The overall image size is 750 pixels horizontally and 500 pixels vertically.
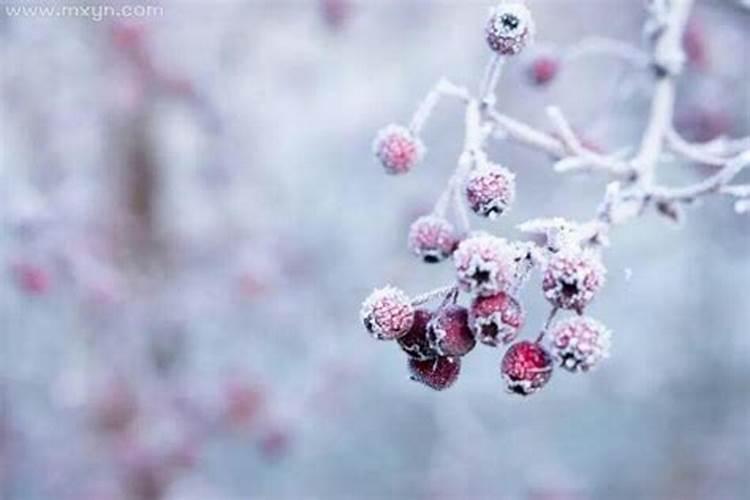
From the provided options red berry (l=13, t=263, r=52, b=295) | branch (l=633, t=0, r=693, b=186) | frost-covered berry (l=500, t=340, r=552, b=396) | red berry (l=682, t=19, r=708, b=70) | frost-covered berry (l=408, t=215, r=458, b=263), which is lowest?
frost-covered berry (l=500, t=340, r=552, b=396)

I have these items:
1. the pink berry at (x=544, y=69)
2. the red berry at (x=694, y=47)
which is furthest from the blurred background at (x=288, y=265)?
the pink berry at (x=544, y=69)

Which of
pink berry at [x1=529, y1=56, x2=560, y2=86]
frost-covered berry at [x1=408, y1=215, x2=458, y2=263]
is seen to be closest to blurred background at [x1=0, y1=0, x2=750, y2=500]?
pink berry at [x1=529, y1=56, x2=560, y2=86]

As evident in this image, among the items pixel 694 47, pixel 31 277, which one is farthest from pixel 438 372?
pixel 31 277

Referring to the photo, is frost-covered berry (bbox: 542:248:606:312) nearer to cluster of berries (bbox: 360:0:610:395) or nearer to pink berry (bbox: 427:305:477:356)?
cluster of berries (bbox: 360:0:610:395)

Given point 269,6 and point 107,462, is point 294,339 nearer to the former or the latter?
point 107,462

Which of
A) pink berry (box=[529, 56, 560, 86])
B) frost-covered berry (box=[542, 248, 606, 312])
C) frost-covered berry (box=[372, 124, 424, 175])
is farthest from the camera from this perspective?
pink berry (box=[529, 56, 560, 86])

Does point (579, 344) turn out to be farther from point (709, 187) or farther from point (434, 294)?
point (709, 187)

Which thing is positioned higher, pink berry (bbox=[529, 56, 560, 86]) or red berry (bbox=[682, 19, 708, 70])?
red berry (bbox=[682, 19, 708, 70])

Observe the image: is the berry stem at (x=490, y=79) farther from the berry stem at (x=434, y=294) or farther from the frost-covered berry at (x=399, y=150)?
the berry stem at (x=434, y=294)

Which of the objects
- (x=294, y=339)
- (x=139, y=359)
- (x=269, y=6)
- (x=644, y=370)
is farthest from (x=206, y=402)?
(x=644, y=370)
